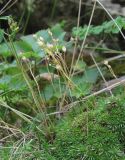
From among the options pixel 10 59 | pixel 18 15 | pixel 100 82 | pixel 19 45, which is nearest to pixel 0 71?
pixel 19 45

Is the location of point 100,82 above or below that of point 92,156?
below

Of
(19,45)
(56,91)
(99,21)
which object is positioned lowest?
(99,21)

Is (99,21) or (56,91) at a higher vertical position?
(56,91)

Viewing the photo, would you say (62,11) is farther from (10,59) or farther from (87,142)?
(87,142)

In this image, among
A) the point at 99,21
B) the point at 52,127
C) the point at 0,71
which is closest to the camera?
the point at 52,127

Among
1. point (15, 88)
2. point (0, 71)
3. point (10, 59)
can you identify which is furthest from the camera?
point (10, 59)

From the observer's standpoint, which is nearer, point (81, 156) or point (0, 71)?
point (81, 156)

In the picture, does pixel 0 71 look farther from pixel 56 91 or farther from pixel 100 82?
pixel 100 82

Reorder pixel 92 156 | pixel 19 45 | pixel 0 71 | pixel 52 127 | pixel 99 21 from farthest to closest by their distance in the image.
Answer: pixel 99 21 → pixel 19 45 → pixel 0 71 → pixel 52 127 → pixel 92 156

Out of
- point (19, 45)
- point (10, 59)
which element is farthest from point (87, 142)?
point (10, 59)
